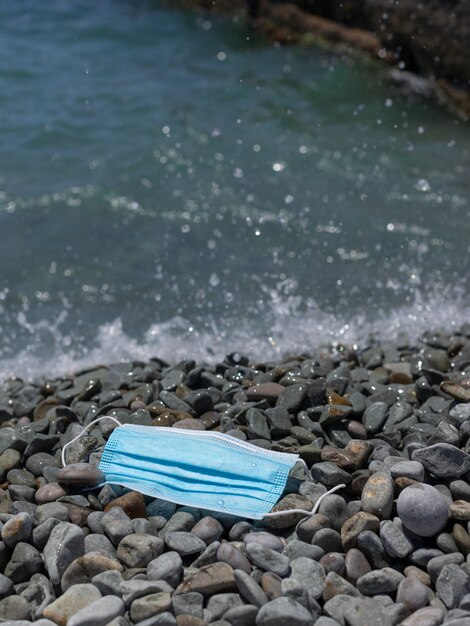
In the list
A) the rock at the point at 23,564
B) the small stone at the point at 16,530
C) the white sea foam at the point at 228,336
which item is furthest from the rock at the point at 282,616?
the white sea foam at the point at 228,336

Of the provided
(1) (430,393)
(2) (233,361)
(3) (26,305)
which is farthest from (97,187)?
(1) (430,393)

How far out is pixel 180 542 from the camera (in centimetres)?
338

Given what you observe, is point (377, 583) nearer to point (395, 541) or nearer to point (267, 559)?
point (395, 541)

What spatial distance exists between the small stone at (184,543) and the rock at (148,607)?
31cm

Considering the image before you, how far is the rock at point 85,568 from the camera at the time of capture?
3238mm

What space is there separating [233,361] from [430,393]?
118 centimetres

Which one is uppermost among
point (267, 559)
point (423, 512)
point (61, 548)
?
point (423, 512)

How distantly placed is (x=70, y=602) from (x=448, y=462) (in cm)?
160

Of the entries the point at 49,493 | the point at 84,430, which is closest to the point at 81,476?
the point at 49,493

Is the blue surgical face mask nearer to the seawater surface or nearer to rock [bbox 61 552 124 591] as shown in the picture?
rock [bbox 61 552 124 591]

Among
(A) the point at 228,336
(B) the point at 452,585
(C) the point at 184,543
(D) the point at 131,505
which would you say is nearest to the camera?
(B) the point at 452,585

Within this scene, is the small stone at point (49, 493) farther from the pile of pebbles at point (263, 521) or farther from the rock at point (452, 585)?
the rock at point (452, 585)

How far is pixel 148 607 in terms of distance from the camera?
119 inches

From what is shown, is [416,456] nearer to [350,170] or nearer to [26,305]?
[26,305]
